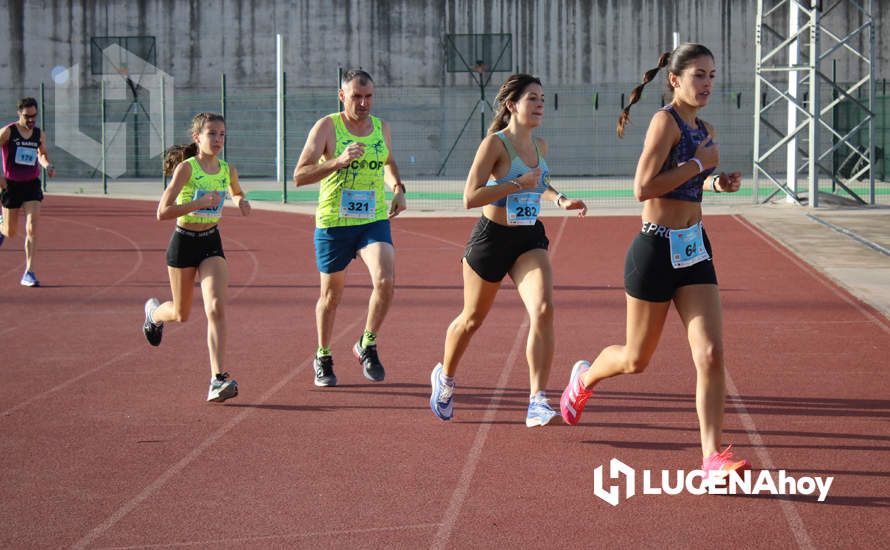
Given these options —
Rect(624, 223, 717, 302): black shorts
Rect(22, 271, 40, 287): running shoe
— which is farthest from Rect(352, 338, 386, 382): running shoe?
Rect(22, 271, 40, 287): running shoe

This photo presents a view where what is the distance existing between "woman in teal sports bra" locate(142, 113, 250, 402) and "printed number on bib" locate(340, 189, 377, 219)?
2.08ft

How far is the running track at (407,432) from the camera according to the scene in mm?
4746

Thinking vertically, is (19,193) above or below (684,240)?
above

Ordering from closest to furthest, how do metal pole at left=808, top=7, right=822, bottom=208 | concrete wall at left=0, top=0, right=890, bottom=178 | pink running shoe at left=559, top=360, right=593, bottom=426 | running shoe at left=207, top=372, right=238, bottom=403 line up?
pink running shoe at left=559, top=360, right=593, bottom=426 < running shoe at left=207, top=372, right=238, bottom=403 < metal pole at left=808, top=7, right=822, bottom=208 < concrete wall at left=0, top=0, right=890, bottom=178

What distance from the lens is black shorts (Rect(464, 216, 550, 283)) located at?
6488 mm

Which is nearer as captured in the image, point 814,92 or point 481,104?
point 814,92

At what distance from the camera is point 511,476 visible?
18.0ft

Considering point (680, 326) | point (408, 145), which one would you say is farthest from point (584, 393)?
point (408, 145)

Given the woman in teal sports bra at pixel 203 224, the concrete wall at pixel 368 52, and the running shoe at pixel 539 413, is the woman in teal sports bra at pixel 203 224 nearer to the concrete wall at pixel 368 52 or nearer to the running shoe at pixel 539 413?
the running shoe at pixel 539 413

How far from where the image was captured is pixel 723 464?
201 inches

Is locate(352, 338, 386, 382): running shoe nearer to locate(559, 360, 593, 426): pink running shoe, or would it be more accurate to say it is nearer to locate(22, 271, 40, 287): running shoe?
locate(559, 360, 593, 426): pink running shoe

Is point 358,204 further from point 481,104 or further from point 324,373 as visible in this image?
point 481,104

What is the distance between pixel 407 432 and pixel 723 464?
1.91m

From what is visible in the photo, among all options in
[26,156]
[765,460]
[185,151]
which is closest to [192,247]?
[185,151]
